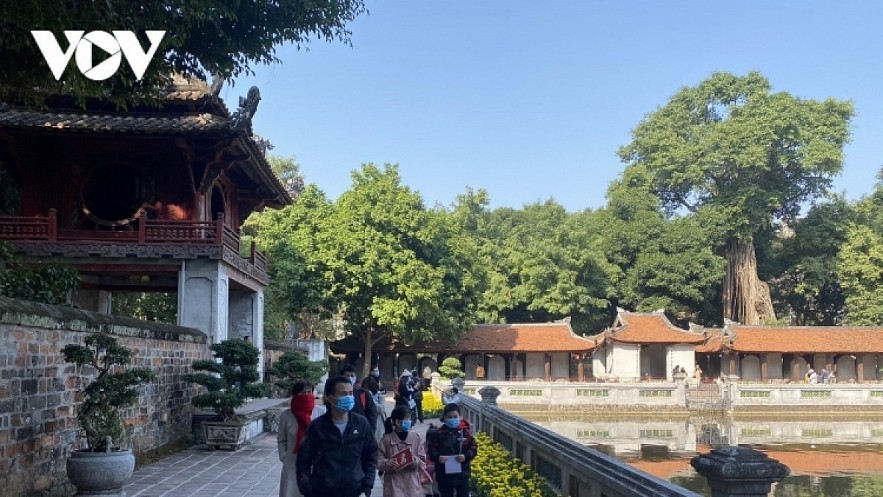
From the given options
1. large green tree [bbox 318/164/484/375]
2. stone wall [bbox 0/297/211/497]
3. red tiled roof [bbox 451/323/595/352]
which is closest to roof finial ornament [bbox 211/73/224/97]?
stone wall [bbox 0/297/211/497]

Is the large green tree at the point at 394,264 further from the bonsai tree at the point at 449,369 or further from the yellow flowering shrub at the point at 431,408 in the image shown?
the yellow flowering shrub at the point at 431,408

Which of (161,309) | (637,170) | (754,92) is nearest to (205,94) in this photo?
(161,309)

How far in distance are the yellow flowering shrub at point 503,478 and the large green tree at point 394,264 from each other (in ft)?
74.1

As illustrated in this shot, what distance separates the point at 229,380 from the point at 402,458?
7601 mm

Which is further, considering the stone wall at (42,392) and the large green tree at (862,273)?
the large green tree at (862,273)

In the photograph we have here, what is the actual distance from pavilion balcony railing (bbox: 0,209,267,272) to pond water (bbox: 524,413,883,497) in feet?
37.4

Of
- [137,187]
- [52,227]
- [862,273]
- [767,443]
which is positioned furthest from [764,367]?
[52,227]

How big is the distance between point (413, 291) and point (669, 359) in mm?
15176

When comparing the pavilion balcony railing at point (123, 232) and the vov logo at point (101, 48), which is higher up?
the vov logo at point (101, 48)

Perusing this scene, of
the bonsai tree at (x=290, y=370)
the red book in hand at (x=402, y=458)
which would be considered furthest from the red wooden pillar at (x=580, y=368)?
the red book in hand at (x=402, y=458)

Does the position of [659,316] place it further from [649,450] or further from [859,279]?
[649,450]

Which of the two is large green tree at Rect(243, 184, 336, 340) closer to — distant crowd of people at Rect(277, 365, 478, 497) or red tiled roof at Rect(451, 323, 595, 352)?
red tiled roof at Rect(451, 323, 595, 352)

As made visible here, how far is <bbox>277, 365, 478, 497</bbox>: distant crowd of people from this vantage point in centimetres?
517

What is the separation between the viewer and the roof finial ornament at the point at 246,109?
15.1 metres
